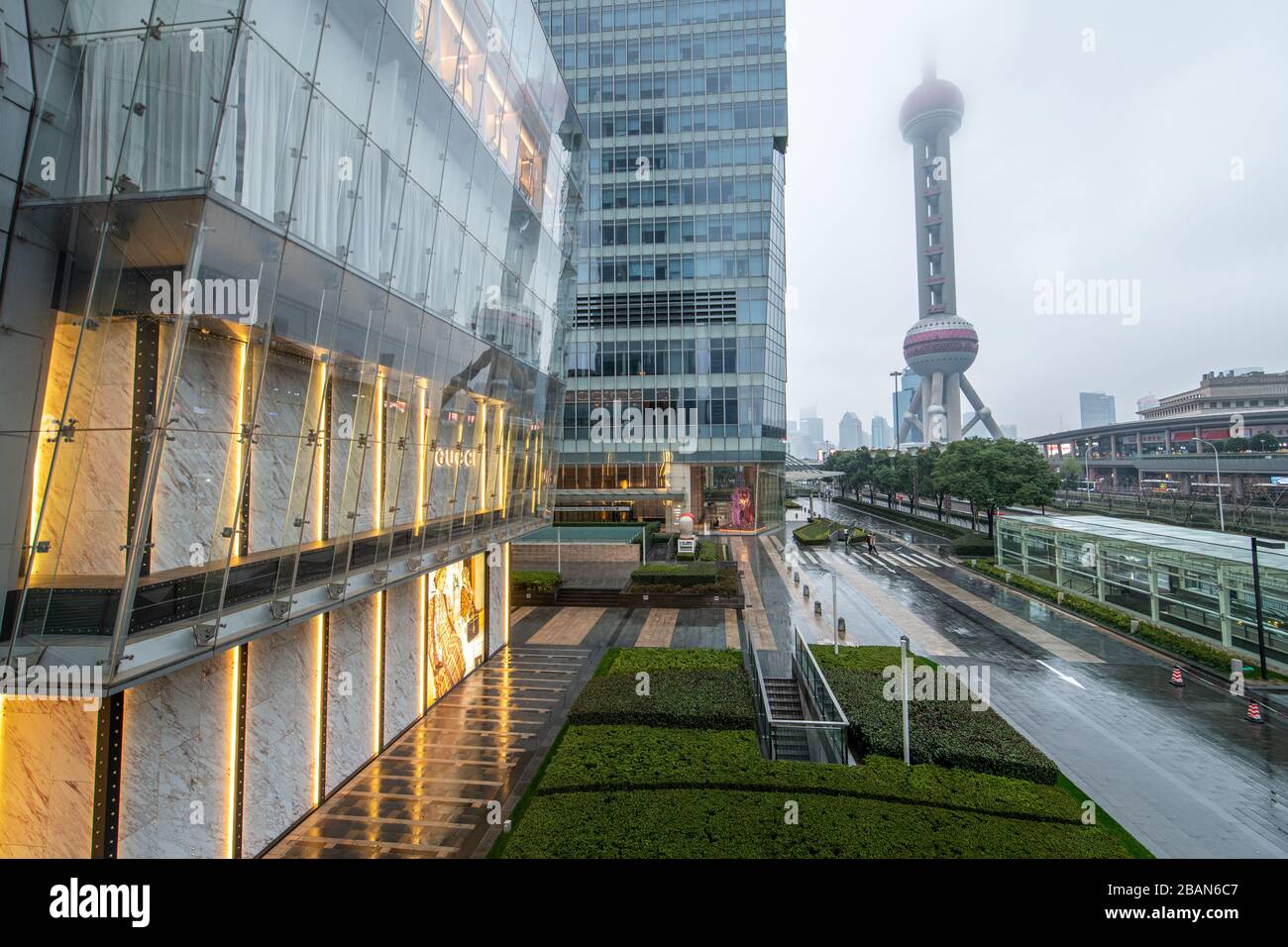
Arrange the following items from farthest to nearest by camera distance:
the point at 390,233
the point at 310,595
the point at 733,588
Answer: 1. the point at 733,588
2. the point at 390,233
3. the point at 310,595

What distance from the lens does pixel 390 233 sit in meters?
11.3

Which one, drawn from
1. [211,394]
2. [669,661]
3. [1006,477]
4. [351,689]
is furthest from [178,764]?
[1006,477]

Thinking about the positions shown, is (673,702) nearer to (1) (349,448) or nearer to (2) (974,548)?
(1) (349,448)

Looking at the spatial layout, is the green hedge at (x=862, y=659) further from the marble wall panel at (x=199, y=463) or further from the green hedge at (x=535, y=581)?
the marble wall panel at (x=199, y=463)

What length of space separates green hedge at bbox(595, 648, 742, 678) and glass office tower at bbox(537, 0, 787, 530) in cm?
3541

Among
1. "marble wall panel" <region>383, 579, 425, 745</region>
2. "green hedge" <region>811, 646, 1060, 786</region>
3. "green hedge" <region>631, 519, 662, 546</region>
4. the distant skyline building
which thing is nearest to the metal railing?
"green hedge" <region>811, 646, 1060, 786</region>

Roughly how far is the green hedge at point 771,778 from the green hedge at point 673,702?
1.05 meters

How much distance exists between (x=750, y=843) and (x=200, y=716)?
316 inches

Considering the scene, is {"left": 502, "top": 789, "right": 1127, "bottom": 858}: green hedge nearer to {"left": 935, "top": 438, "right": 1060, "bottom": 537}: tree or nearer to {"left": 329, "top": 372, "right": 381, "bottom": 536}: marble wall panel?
{"left": 329, "top": 372, "right": 381, "bottom": 536}: marble wall panel

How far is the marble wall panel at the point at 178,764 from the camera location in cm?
705

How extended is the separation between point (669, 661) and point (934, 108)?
20073 cm

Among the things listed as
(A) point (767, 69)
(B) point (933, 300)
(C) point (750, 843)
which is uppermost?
(B) point (933, 300)
